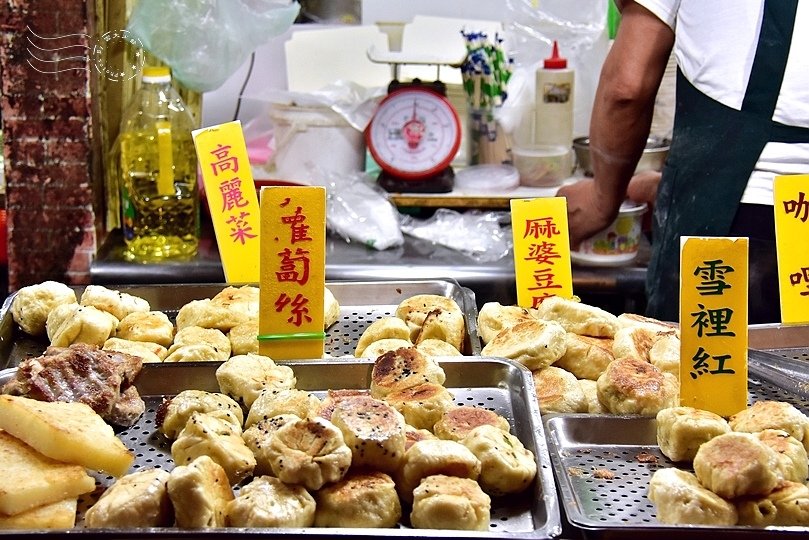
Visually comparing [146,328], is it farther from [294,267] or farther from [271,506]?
[271,506]

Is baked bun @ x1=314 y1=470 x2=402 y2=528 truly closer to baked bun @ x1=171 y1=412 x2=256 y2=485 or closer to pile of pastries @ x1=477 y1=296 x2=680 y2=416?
baked bun @ x1=171 y1=412 x2=256 y2=485

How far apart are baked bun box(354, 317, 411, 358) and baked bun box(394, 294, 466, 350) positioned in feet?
0.12

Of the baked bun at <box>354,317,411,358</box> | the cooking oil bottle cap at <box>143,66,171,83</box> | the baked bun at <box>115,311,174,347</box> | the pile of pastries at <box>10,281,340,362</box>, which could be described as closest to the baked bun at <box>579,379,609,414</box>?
the baked bun at <box>354,317,411,358</box>

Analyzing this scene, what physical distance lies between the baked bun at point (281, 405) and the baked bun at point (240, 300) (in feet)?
1.46

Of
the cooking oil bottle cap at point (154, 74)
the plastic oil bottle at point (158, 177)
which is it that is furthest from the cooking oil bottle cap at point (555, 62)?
the cooking oil bottle cap at point (154, 74)

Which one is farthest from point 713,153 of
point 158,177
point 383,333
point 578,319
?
point 158,177

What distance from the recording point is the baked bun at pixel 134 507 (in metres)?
1.22

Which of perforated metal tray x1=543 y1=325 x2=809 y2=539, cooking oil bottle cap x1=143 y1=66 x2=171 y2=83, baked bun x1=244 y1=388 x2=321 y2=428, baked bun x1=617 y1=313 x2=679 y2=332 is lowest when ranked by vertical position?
perforated metal tray x1=543 y1=325 x2=809 y2=539

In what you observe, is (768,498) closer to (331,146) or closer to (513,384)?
(513,384)

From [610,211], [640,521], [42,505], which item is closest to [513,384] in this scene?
[640,521]

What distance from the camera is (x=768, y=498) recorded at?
1.33m

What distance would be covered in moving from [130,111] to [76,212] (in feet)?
1.14

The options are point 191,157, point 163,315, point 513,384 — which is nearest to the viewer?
point 513,384

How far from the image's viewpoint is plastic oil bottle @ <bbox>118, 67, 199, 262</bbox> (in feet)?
9.50
